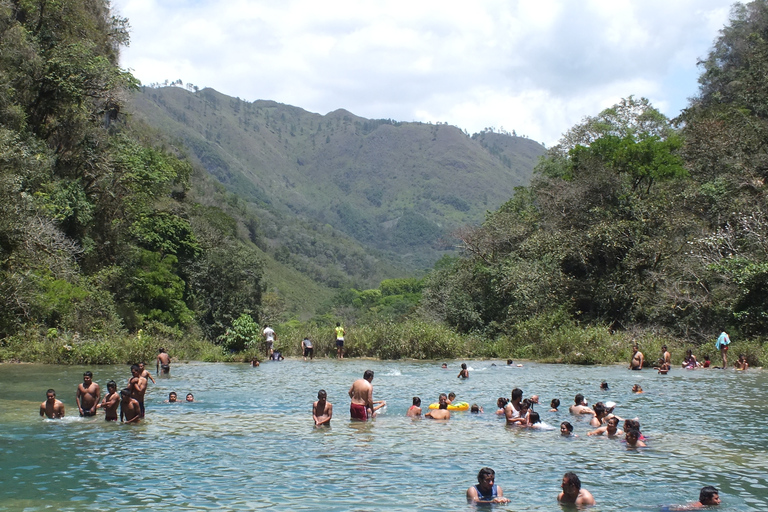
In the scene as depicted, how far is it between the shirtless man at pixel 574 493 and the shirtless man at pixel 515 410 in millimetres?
6306

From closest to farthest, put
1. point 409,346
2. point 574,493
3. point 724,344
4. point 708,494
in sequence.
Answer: point 708,494
point 574,493
point 724,344
point 409,346

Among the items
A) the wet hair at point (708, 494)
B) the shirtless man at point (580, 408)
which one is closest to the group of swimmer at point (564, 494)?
the wet hair at point (708, 494)

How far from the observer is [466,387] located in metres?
23.7

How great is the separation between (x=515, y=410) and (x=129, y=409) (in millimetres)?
9046

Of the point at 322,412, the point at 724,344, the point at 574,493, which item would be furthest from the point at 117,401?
the point at 724,344

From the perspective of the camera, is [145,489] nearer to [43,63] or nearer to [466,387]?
[466,387]

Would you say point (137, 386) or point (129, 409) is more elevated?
point (137, 386)

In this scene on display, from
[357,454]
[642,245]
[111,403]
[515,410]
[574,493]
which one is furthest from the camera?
[642,245]

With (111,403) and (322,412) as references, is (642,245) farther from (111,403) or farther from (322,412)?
(111,403)

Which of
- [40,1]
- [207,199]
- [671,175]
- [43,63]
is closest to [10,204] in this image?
[43,63]

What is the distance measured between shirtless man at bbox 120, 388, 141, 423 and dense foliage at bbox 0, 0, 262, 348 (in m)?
13.8

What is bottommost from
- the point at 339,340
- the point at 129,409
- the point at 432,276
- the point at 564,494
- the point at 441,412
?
the point at 564,494

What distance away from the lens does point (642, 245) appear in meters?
37.3

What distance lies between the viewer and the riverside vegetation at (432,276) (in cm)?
3098
